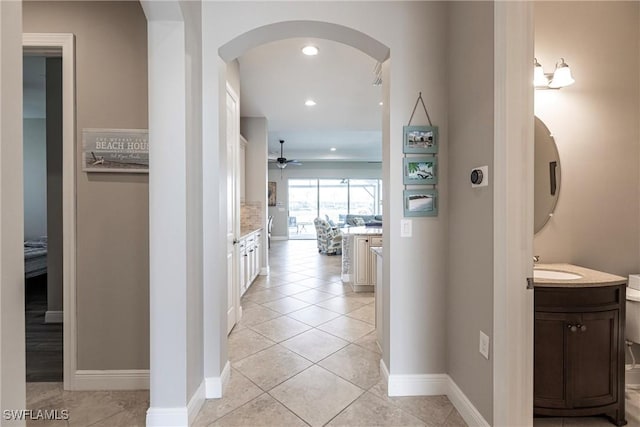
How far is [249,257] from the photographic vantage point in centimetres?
448

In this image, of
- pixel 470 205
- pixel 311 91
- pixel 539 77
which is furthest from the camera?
pixel 311 91

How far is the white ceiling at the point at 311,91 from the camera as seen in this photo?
3.26 metres

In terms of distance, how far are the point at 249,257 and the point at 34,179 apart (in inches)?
179

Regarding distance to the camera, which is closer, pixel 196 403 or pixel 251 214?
pixel 196 403

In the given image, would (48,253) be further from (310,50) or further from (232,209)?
(310,50)

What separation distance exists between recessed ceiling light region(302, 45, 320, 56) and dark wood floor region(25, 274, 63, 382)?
3529mm

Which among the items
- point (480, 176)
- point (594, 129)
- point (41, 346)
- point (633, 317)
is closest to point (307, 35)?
point (480, 176)

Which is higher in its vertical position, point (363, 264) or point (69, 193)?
point (69, 193)

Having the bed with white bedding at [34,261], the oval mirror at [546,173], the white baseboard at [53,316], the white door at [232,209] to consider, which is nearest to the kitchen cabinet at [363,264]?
the white door at [232,209]

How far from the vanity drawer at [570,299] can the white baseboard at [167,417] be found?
2072 mm

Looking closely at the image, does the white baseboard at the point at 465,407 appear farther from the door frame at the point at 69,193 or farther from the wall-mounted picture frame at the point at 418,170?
the door frame at the point at 69,193

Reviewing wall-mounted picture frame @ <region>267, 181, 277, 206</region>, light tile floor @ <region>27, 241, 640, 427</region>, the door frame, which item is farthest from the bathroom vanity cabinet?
wall-mounted picture frame @ <region>267, 181, 277, 206</region>

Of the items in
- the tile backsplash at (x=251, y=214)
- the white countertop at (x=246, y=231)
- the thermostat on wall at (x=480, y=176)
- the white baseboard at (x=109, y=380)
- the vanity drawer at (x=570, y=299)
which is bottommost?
the white baseboard at (x=109, y=380)

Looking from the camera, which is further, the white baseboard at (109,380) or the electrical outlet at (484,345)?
the white baseboard at (109,380)
